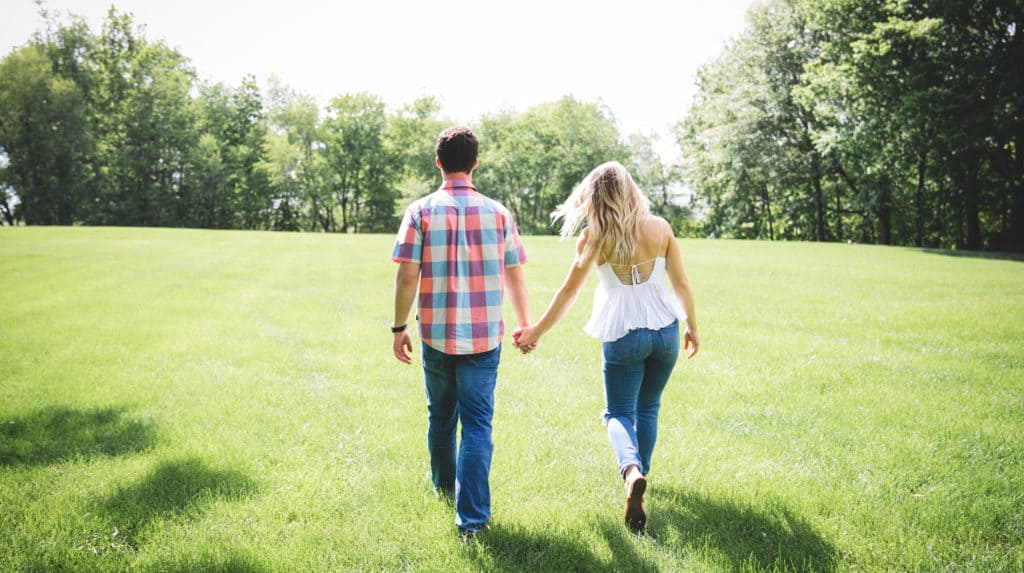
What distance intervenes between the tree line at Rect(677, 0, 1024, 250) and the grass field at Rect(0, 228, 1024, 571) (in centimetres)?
1916

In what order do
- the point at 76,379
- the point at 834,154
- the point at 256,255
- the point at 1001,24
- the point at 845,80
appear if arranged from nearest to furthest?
the point at 76,379, the point at 256,255, the point at 1001,24, the point at 845,80, the point at 834,154

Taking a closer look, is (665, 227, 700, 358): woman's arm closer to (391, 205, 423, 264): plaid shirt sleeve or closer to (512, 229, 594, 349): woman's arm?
(512, 229, 594, 349): woman's arm

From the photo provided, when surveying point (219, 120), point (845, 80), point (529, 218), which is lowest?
point (529, 218)

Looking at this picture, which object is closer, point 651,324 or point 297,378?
point 651,324

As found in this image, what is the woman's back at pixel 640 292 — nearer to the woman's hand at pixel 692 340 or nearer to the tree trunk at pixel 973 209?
the woman's hand at pixel 692 340

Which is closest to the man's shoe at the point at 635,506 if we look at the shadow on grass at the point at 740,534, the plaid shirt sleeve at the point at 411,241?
the shadow on grass at the point at 740,534

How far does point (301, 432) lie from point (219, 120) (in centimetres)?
7056

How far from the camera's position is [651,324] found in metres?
3.54

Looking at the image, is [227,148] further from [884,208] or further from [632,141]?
[884,208]

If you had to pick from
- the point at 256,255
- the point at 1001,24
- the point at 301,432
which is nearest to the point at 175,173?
the point at 256,255

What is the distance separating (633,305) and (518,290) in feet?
2.67

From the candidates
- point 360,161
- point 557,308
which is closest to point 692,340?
point 557,308

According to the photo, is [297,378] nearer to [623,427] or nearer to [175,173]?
[623,427]

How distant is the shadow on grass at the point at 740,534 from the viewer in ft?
10.6
